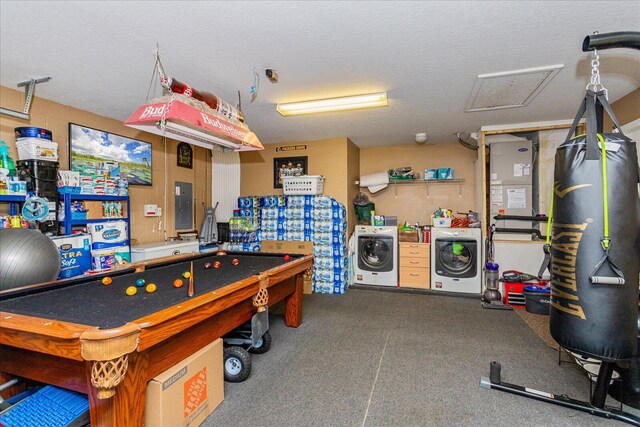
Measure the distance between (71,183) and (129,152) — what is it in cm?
100

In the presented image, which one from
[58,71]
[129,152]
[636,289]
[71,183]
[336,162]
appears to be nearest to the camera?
[636,289]

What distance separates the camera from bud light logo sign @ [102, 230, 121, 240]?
348cm

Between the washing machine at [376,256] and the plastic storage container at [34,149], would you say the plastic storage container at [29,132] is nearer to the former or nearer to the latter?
the plastic storage container at [34,149]

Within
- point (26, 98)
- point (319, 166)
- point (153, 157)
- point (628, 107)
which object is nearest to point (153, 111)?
point (26, 98)

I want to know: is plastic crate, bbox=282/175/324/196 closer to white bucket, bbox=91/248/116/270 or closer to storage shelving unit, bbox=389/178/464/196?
storage shelving unit, bbox=389/178/464/196

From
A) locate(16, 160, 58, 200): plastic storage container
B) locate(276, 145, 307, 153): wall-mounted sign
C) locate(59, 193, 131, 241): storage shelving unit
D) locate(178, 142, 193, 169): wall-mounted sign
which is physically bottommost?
locate(59, 193, 131, 241): storage shelving unit

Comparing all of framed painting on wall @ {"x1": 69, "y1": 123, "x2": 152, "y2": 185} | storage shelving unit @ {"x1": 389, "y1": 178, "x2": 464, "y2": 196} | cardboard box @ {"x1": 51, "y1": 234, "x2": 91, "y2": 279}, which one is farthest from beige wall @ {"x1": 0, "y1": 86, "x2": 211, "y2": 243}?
storage shelving unit @ {"x1": 389, "y1": 178, "x2": 464, "y2": 196}

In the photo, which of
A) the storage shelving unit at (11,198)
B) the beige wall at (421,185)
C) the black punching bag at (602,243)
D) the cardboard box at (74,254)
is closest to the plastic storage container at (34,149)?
the storage shelving unit at (11,198)

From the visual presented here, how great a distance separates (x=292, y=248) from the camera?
4984mm

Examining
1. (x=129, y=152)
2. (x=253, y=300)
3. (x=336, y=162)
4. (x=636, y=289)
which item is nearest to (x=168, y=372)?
(x=253, y=300)

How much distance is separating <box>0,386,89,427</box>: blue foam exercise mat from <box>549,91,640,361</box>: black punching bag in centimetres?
268

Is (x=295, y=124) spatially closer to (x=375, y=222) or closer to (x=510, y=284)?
(x=375, y=222)

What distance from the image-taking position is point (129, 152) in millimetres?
4059

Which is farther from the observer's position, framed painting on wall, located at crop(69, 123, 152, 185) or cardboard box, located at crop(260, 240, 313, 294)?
cardboard box, located at crop(260, 240, 313, 294)
